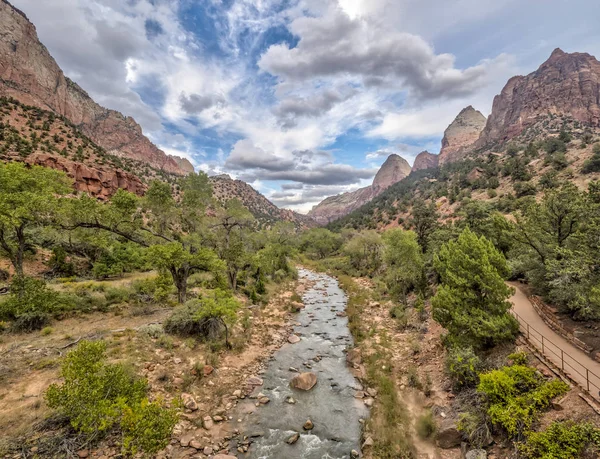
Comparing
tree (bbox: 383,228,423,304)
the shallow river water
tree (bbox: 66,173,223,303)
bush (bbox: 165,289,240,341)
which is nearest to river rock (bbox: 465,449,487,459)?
the shallow river water

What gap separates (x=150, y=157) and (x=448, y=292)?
19445 centimetres

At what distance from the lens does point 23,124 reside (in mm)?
62094

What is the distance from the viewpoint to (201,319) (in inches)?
734

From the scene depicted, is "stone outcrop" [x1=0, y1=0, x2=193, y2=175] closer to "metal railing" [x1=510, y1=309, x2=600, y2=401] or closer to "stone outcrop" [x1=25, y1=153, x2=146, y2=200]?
"stone outcrop" [x1=25, y1=153, x2=146, y2=200]

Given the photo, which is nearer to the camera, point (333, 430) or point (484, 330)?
point (333, 430)

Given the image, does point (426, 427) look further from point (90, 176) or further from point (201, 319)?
point (90, 176)

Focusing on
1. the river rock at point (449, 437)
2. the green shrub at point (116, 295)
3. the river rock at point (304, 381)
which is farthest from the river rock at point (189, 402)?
the green shrub at point (116, 295)

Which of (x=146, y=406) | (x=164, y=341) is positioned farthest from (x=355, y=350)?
(x=146, y=406)

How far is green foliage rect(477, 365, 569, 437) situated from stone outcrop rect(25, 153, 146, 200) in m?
70.2

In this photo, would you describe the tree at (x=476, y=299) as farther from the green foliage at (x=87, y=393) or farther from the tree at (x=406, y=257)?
the green foliage at (x=87, y=393)

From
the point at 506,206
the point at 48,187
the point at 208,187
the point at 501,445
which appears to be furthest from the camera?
the point at 506,206

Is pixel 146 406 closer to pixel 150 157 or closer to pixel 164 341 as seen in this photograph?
pixel 164 341

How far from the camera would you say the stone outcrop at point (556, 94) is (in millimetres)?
110938

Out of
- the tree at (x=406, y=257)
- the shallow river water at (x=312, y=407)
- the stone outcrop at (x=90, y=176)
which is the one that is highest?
the stone outcrop at (x=90, y=176)
